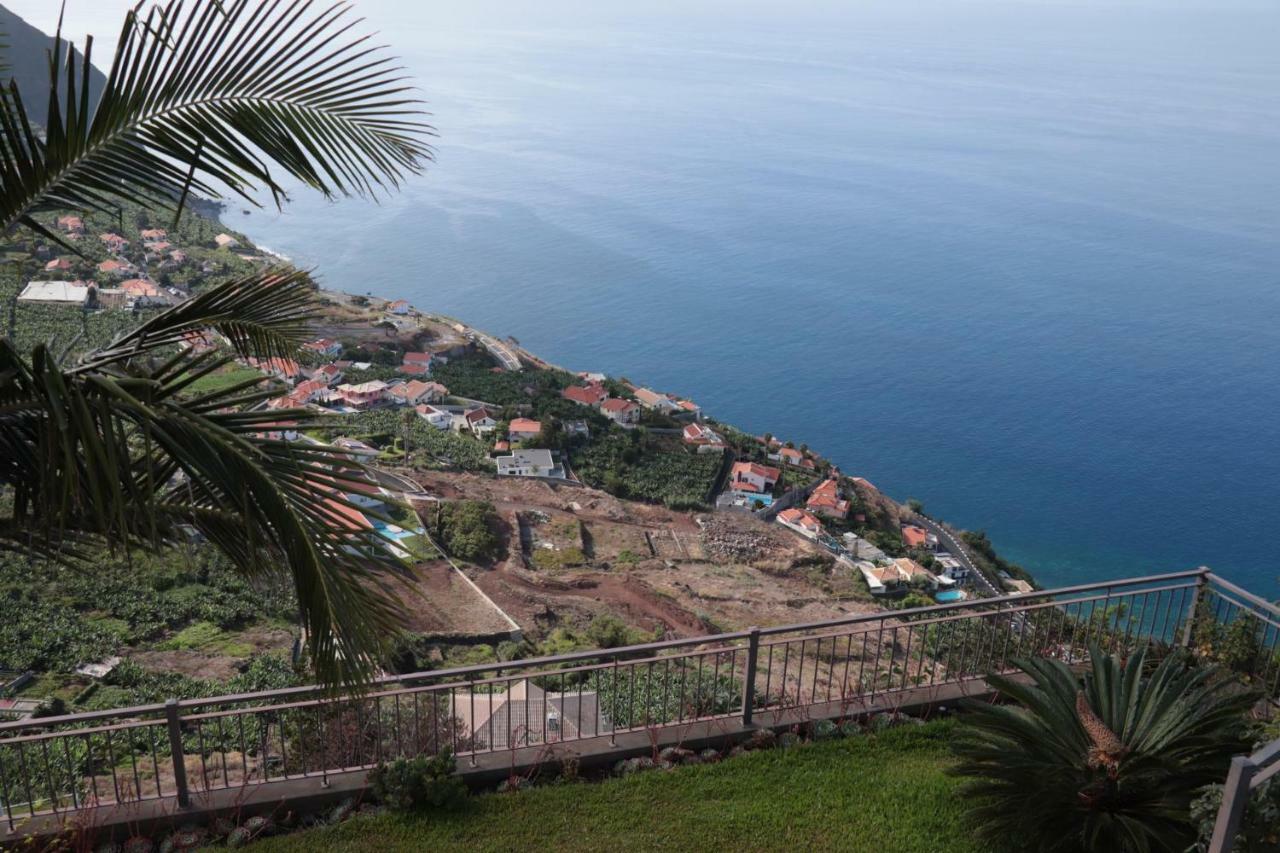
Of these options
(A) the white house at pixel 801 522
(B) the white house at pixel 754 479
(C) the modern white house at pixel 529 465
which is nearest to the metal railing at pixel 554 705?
(A) the white house at pixel 801 522

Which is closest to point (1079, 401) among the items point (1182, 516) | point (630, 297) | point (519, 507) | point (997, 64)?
point (1182, 516)

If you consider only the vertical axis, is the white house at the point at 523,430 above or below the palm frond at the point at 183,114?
below

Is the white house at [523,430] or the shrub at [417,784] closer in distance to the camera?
the shrub at [417,784]

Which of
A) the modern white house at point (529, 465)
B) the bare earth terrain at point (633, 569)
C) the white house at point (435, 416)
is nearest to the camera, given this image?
the bare earth terrain at point (633, 569)

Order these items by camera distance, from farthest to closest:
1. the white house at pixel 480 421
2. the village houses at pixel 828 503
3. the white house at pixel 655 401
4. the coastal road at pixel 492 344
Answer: the coastal road at pixel 492 344 → the white house at pixel 655 401 → the white house at pixel 480 421 → the village houses at pixel 828 503

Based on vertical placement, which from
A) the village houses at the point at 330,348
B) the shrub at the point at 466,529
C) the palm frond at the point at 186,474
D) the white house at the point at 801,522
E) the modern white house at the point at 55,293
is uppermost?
the palm frond at the point at 186,474

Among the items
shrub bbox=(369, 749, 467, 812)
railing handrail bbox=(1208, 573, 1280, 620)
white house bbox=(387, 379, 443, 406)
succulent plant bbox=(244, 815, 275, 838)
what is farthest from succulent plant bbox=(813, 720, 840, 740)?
white house bbox=(387, 379, 443, 406)

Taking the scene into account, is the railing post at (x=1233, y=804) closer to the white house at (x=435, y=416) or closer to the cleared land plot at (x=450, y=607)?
the cleared land plot at (x=450, y=607)

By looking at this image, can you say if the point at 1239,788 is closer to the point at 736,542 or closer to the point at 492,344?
the point at 736,542
